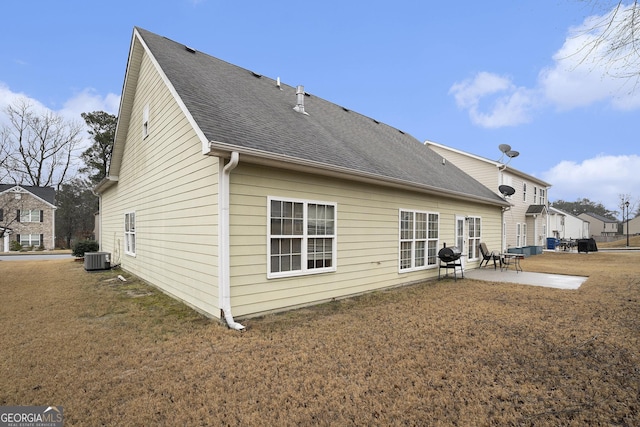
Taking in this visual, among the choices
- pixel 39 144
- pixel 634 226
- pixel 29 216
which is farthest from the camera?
pixel 634 226

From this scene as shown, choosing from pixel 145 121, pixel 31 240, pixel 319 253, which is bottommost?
pixel 31 240

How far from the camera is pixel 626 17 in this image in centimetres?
365

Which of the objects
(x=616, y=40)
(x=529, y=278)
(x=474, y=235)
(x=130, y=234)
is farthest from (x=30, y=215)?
(x=616, y=40)

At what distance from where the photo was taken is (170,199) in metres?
7.03

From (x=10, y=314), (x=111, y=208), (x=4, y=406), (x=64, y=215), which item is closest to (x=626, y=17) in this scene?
(x=4, y=406)

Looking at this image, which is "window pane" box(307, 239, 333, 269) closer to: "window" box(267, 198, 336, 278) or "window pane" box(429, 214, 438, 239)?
"window" box(267, 198, 336, 278)

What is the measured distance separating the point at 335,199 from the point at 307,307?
2.18 metres

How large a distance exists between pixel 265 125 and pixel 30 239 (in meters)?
34.2

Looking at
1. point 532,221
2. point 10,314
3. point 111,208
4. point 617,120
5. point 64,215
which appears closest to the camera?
point 10,314

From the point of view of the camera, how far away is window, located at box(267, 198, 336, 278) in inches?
223

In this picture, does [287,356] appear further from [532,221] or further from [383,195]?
[532,221]

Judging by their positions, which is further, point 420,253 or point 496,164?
point 496,164

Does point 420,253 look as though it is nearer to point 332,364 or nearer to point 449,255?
point 449,255

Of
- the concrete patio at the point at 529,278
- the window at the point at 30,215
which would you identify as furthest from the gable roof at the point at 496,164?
the window at the point at 30,215
